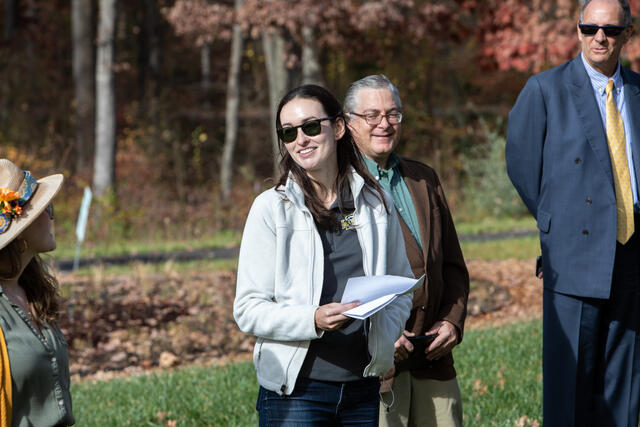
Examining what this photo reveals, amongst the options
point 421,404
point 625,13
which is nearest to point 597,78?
point 625,13

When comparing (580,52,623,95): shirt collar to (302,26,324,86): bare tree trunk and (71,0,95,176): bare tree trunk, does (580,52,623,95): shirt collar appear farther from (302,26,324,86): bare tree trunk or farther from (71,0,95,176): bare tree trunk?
(71,0,95,176): bare tree trunk

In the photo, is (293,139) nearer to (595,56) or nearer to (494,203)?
(595,56)

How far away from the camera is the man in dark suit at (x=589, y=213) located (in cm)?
392

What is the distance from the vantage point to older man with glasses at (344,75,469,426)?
361 cm

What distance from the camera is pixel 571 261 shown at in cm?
396

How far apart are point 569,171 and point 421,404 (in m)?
1.23

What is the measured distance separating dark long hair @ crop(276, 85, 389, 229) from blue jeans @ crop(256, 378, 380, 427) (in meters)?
0.53

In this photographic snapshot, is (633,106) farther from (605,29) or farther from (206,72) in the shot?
(206,72)

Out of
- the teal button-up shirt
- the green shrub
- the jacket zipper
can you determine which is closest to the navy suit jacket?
the teal button-up shirt

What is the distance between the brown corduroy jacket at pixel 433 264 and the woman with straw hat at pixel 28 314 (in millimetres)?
1406

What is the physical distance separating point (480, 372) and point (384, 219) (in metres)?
3.61

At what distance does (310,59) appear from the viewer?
19188mm

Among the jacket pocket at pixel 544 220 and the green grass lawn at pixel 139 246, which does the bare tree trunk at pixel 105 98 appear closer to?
the green grass lawn at pixel 139 246

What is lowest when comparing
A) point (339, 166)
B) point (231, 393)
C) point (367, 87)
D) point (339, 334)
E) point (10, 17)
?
point (231, 393)
